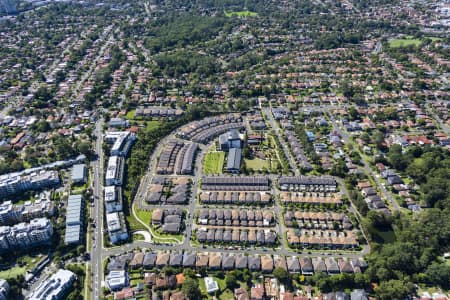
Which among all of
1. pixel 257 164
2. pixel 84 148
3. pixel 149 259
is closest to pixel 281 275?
pixel 149 259

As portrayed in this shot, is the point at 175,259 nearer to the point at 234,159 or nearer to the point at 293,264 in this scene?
the point at 293,264

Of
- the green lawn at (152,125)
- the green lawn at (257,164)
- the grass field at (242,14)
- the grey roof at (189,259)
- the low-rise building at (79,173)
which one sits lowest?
the grey roof at (189,259)

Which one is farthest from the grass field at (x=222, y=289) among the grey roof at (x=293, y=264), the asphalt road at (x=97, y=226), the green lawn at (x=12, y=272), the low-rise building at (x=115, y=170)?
the low-rise building at (x=115, y=170)

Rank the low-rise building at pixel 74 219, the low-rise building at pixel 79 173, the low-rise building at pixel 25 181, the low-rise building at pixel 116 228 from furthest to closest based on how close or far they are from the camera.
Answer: the low-rise building at pixel 79 173
the low-rise building at pixel 25 181
the low-rise building at pixel 74 219
the low-rise building at pixel 116 228

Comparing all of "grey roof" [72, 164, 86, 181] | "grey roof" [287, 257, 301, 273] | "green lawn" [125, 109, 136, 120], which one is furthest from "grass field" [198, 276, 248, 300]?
"green lawn" [125, 109, 136, 120]

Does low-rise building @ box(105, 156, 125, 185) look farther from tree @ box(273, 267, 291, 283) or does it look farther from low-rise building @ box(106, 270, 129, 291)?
tree @ box(273, 267, 291, 283)

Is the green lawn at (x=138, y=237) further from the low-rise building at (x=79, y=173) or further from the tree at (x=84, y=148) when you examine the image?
the tree at (x=84, y=148)
